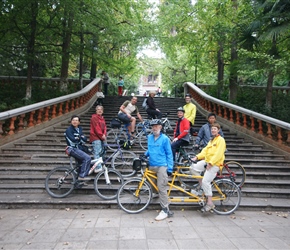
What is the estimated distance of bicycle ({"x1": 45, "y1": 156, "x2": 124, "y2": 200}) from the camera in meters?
5.45

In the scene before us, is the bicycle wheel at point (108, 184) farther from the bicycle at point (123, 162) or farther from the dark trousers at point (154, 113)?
the dark trousers at point (154, 113)

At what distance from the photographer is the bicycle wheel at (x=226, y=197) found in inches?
198

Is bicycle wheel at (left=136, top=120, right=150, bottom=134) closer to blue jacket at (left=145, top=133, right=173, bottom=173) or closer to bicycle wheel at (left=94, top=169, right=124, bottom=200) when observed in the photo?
bicycle wheel at (left=94, top=169, right=124, bottom=200)

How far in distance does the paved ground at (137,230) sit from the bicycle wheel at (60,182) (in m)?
0.56

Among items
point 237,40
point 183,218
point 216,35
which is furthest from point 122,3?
point 183,218

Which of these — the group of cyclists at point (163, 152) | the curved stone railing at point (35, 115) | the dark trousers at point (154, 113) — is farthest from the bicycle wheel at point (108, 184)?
the curved stone railing at point (35, 115)

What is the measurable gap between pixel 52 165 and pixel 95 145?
1768 millimetres

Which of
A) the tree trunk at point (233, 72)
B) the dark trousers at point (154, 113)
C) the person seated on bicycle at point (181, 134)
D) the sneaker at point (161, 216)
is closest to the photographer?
the sneaker at point (161, 216)

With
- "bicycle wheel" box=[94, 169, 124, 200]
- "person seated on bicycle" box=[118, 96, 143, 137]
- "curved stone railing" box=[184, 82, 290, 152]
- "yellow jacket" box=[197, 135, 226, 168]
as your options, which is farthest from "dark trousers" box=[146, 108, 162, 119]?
"yellow jacket" box=[197, 135, 226, 168]

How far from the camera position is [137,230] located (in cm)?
416

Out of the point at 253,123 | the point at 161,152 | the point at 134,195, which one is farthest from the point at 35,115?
the point at 253,123

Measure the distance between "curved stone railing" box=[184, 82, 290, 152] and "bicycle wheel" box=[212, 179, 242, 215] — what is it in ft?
11.4

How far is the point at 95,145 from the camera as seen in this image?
5.91 metres

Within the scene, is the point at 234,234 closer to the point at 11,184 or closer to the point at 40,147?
the point at 11,184
